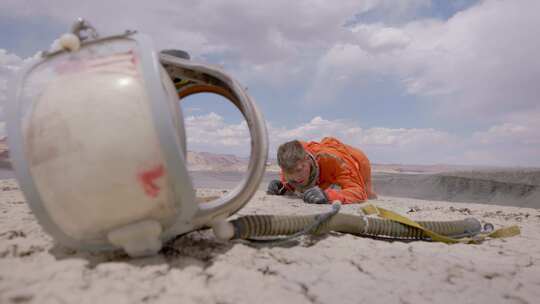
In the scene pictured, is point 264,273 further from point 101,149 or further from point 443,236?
point 443,236

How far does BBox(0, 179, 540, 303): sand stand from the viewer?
121 centimetres

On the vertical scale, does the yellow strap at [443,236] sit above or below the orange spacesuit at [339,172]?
below

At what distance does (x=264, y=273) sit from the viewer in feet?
4.83

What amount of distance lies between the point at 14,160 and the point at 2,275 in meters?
0.42

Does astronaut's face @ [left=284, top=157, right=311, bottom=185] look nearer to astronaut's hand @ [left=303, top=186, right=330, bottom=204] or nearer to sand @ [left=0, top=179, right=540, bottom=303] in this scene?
astronaut's hand @ [left=303, top=186, right=330, bottom=204]

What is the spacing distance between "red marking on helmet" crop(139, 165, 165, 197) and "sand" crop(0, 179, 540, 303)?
315 mm

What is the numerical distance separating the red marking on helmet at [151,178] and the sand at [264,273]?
0.32 meters

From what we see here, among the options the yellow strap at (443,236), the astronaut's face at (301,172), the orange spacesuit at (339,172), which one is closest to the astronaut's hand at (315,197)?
the orange spacesuit at (339,172)

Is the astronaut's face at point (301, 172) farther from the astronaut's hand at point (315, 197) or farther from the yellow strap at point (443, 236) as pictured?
the yellow strap at point (443, 236)

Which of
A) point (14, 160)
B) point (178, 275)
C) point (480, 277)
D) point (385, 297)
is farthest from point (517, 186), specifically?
point (14, 160)

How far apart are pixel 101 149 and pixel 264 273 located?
81cm

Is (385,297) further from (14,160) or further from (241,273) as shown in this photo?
(14,160)

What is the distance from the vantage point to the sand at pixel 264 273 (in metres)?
1.21

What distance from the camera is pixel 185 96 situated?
212cm
